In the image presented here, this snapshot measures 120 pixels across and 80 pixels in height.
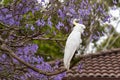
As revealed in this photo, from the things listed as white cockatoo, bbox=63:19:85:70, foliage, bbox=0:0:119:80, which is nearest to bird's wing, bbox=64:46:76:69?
white cockatoo, bbox=63:19:85:70

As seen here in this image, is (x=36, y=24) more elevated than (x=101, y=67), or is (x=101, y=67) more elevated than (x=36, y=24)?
(x=36, y=24)

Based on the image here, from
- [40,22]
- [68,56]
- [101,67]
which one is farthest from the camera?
[101,67]

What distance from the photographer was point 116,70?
10.2 meters

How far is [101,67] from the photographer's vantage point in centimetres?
1098

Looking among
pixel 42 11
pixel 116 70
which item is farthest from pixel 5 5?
pixel 116 70

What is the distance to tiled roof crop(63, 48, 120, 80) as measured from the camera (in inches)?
402

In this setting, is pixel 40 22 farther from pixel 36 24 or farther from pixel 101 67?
pixel 101 67

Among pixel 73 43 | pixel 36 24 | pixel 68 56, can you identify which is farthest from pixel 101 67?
pixel 68 56

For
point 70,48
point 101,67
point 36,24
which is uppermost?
point 70,48

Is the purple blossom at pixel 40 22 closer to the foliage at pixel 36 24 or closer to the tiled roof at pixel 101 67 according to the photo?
the foliage at pixel 36 24

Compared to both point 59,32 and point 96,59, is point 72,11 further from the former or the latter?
point 96,59

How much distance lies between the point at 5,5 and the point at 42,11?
0.54m

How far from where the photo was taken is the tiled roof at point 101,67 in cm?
1021

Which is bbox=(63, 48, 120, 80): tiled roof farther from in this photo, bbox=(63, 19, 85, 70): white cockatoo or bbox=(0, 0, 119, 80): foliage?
bbox=(63, 19, 85, 70): white cockatoo
